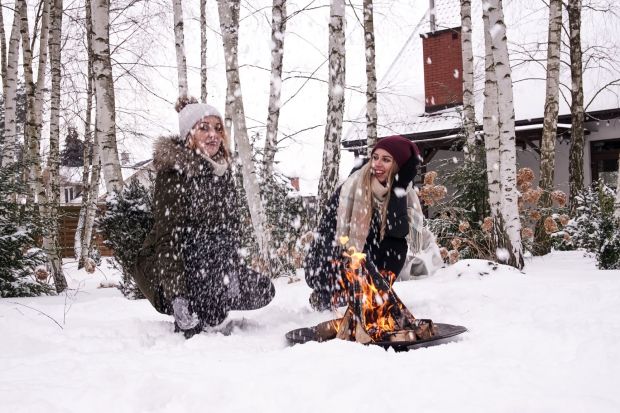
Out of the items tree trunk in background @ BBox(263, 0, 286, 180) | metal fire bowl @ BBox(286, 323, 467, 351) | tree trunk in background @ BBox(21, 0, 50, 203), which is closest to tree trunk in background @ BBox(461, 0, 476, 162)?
tree trunk in background @ BBox(263, 0, 286, 180)

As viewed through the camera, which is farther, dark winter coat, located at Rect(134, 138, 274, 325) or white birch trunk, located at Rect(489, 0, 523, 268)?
white birch trunk, located at Rect(489, 0, 523, 268)

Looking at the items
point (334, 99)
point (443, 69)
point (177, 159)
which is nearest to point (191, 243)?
point (177, 159)

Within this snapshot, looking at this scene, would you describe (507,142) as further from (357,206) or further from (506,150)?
(357,206)

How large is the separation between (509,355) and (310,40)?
8498 mm

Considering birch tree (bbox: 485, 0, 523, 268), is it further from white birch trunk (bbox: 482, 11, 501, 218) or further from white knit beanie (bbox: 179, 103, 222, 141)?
white knit beanie (bbox: 179, 103, 222, 141)

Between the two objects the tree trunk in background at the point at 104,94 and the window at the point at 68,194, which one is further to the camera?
the window at the point at 68,194

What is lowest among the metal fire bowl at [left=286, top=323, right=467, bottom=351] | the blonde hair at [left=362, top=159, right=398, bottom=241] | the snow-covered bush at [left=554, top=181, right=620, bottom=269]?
the metal fire bowl at [left=286, top=323, right=467, bottom=351]

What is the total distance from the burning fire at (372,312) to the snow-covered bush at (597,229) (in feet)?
14.1

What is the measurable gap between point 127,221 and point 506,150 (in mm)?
4716

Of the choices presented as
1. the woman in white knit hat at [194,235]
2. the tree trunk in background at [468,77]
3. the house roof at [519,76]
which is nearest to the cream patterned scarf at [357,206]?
the woman in white knit hat at [194,235]

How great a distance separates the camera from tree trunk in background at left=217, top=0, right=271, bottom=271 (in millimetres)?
7875

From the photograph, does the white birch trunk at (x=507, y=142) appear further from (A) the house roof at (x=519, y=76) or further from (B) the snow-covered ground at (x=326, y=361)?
(A) the house roof at (x=519, y=76)

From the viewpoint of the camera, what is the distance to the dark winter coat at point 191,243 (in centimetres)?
429

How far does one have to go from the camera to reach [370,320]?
4035mm
